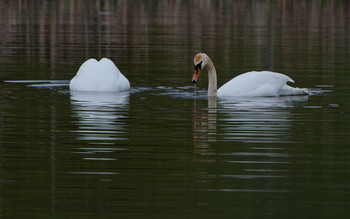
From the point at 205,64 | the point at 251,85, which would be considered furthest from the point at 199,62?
the point at 251,85

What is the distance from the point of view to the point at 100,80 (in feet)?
53.0

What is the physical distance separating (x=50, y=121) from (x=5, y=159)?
9.01 ft

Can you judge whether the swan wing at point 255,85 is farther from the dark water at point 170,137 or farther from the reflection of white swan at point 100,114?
the reflection of white swan at point 100,114

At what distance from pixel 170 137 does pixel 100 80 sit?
17.4 feet

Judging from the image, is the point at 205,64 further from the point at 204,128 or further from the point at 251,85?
the point at 204,128

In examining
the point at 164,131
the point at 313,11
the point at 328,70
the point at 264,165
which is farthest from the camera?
the point at 313,11

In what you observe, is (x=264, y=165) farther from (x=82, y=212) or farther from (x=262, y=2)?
(x=262, y=2)

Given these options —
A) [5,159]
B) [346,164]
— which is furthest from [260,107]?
[5,159]

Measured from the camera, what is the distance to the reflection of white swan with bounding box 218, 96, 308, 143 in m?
11.2

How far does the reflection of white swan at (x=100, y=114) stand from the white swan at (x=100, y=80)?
123 mm

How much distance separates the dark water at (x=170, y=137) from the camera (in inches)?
310

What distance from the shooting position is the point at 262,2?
2013 inches

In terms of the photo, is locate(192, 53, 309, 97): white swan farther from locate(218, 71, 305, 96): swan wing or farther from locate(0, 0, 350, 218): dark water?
locate(0, 0, 350, 218): dark water

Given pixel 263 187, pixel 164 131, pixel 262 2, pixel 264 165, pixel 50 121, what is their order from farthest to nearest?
1. pixel 262 2
2. pixel 50 121
3. pixel 164 131
4. pixel 264 165
5. pixel 263 187
